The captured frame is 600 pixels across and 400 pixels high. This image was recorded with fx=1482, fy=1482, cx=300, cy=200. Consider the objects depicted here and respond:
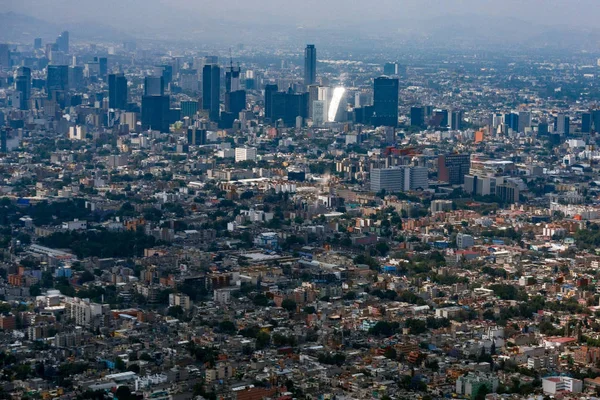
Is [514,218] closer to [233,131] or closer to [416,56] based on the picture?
[233,131]

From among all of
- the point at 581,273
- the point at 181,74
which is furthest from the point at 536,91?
the point at 581,273

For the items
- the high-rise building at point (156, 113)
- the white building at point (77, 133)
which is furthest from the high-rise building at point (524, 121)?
the white building at point (77, 133)

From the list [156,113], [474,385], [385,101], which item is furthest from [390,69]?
[474,385]

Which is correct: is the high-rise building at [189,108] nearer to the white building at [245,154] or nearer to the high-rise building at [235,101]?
the high-rise building at [235,101]

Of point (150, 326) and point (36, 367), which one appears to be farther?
point (150, 326)

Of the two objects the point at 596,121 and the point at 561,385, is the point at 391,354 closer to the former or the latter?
the point at 561,385

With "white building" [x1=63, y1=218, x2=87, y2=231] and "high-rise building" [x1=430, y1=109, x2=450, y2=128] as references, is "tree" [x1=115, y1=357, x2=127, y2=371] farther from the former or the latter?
"high-rise building" [x1=430, y1=109, x2=450, y2=128]

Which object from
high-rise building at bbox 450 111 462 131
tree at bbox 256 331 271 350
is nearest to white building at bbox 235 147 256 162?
high-rise building at bbox 450 111 462 131
